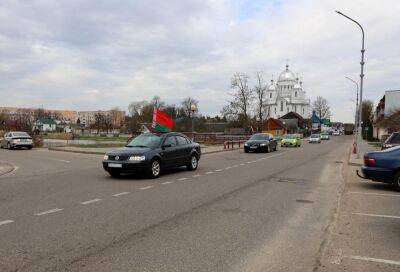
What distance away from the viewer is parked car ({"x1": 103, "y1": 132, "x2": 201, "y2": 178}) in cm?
1402

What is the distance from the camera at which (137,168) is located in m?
13.9

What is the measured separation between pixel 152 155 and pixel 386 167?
23.4 feet

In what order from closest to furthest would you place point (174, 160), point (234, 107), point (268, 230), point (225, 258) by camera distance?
1. point (225, 258)
2. point (268, 230)
3. point (174, 160)
4. point (234, 107)

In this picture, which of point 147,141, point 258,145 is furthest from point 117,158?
point 258,145

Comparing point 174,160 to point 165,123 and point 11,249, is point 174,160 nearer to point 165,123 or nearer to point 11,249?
point 11,249

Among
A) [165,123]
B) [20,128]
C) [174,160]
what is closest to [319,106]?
[20,128]

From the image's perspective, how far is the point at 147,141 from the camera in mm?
15492

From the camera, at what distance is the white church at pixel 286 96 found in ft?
498

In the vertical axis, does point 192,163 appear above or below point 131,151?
below

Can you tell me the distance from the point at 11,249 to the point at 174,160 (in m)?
10.3

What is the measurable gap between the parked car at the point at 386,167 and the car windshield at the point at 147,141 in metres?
6.94

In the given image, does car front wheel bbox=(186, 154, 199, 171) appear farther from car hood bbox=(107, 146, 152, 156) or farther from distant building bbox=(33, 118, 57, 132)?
distant building bbox=(33, 118, 57, 132)

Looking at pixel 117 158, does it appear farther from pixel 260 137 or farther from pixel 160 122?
pixel 260 137

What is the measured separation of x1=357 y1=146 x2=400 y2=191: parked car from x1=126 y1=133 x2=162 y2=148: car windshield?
22.8 feet
